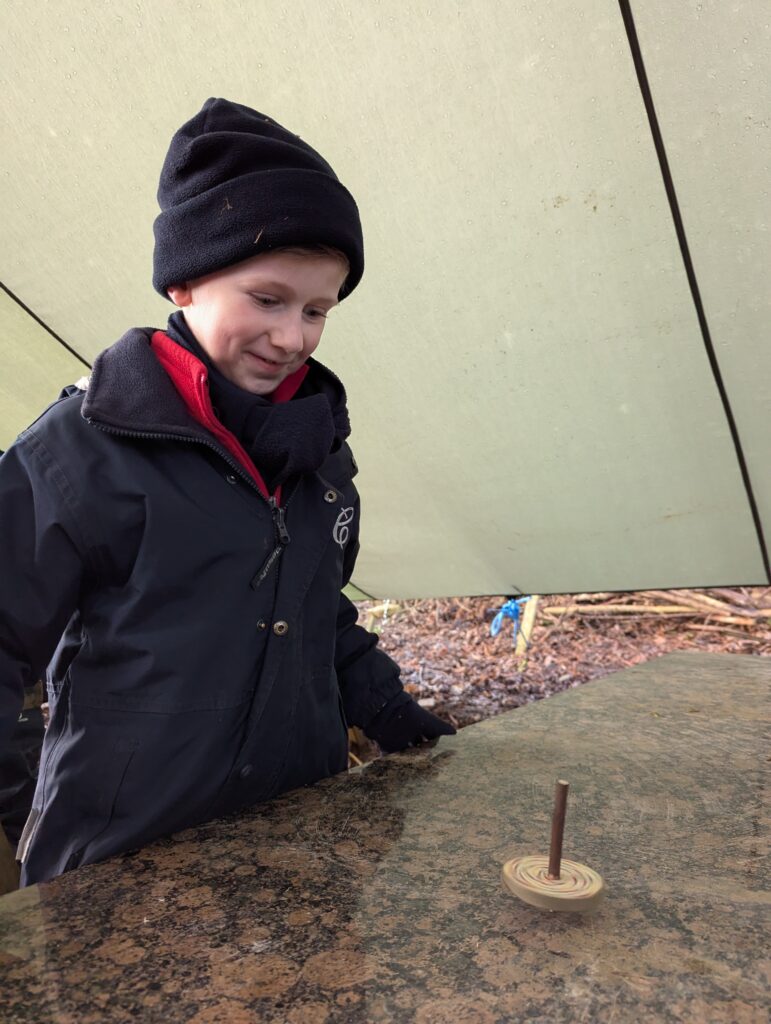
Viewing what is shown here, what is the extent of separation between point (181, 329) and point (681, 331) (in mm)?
1608

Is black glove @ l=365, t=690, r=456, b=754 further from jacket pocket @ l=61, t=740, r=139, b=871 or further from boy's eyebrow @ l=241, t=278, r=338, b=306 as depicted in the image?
boy's eyebrow @ l=241, t=278, r=338, b=306

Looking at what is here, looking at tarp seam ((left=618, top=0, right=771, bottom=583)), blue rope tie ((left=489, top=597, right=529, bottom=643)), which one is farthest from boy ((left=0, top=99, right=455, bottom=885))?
blue rope tie ((left=489, top=597, right=529, bottom=643))

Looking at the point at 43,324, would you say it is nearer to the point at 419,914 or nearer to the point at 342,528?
the point at 342,528

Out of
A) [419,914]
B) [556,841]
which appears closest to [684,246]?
[556,841]

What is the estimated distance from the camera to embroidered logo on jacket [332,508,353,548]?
1.63 meters

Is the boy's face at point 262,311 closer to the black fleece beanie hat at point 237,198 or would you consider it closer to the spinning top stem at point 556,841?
the black fleece beanie hat at point 237,198

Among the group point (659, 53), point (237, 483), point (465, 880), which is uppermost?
point (659, 53)

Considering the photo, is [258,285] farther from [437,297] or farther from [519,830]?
[437,297]

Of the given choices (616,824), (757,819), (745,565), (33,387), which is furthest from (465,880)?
(33,387)

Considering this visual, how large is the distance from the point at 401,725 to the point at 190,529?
71cm

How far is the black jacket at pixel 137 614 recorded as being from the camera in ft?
4.11

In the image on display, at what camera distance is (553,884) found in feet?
3.36

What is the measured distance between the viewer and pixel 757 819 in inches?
52.9

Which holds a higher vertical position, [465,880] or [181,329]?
[181,329]
